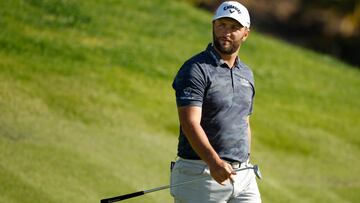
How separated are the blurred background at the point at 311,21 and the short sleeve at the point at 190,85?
2429cm

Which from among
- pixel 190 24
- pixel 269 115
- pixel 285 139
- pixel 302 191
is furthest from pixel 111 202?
pixel 190 24

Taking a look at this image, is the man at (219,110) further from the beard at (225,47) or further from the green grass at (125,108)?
the green grass at (125,108)

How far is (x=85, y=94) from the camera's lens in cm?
1434

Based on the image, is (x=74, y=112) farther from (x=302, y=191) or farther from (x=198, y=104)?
(x=198, y=104)

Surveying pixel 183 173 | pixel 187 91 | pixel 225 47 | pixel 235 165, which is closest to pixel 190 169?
pixel 183 173

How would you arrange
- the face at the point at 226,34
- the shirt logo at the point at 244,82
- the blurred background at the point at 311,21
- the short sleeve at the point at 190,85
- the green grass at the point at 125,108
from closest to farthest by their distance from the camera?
the short sleeve at the point at 190,85
the face at the point at 226,34
the shirt logo at the point at 244,82
the green grass at the point at 125,108
the blurred background at the point at 311,21

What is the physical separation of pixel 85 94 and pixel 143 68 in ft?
9.03

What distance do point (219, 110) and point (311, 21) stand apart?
2914 cm

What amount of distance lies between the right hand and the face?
1.01 meters

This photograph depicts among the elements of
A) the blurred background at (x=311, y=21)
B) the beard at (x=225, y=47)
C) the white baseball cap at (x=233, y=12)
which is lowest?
the beard at (x=225, y=47)

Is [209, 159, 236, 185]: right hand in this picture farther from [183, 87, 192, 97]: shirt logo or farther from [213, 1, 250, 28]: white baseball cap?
[213, 1, 250, 28]: white baseball cap

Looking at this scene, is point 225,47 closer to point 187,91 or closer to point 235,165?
point 187,91

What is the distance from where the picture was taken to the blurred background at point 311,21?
3181 centimetres

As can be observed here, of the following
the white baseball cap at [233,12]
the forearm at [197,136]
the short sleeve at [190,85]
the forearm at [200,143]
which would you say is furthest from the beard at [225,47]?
the forearm at [200,143]
